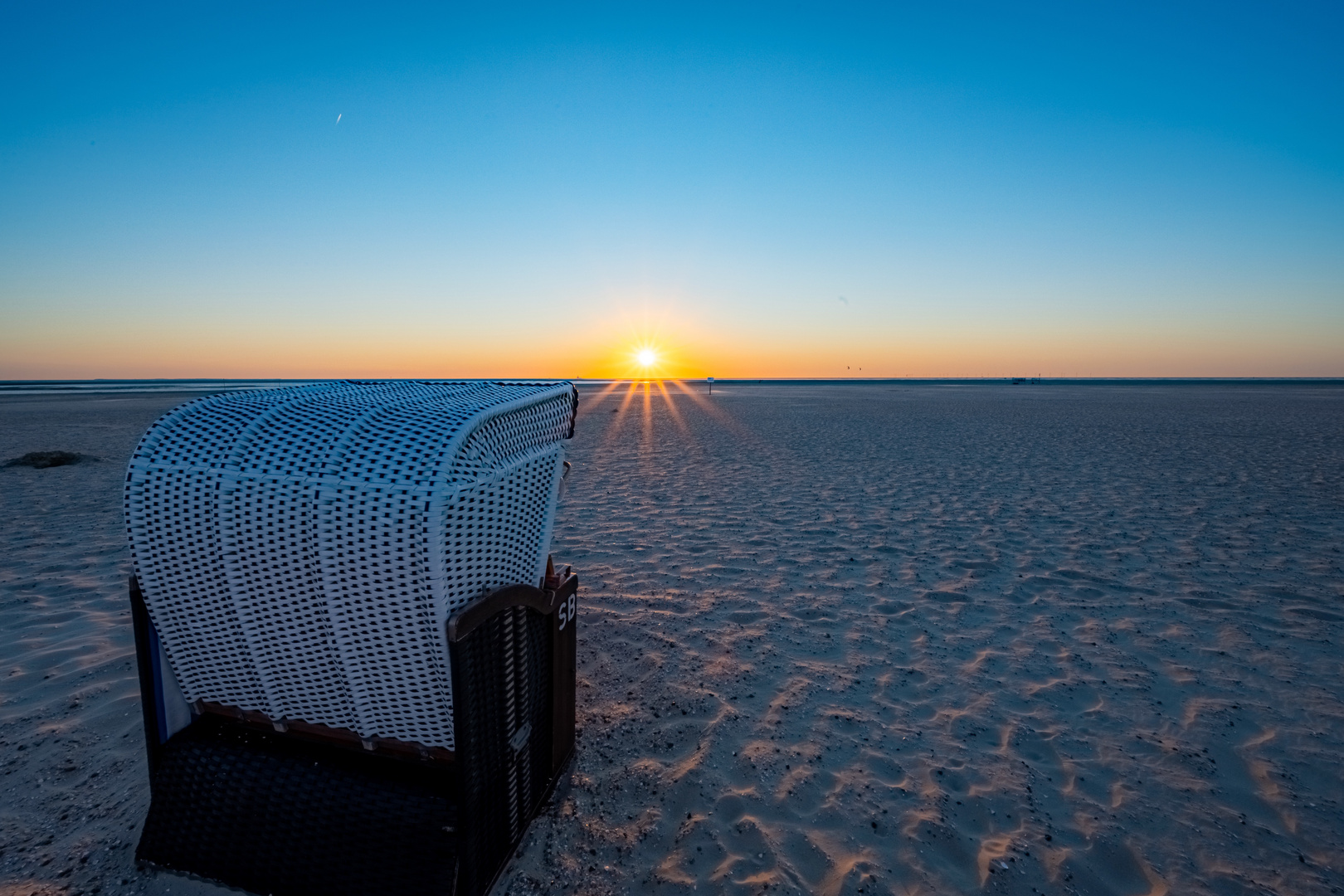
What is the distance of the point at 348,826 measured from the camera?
188cm

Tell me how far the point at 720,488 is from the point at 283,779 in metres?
7.36

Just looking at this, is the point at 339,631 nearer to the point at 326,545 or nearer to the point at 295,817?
the point at 326,545

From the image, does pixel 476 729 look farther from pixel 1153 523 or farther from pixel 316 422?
pixel 1153 523

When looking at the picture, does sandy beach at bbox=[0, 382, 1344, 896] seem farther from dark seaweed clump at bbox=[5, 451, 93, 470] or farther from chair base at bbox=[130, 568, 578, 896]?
dark seaweed clump at bbox=[5, 451, 93, 470]

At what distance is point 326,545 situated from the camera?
5.33 ft

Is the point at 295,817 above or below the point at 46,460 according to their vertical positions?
above

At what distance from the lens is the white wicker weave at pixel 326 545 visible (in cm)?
161

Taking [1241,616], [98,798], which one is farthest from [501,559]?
[1241,616]

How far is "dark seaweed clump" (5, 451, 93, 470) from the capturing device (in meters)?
10.5

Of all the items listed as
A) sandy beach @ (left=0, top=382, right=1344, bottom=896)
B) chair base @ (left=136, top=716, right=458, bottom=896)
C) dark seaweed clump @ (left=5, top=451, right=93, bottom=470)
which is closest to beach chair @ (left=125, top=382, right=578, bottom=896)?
chair base @ (left=136, top=716, right=458, bottom=896)

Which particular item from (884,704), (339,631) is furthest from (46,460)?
(884,704)

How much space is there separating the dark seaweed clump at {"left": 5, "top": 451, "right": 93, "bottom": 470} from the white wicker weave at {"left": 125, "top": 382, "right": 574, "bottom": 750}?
12412 millimetres

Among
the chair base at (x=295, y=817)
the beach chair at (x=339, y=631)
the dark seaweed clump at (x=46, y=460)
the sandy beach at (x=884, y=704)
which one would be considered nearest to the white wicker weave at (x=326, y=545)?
the beach chair at (x=339, y=631)

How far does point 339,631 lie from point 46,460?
13322 millimetres
